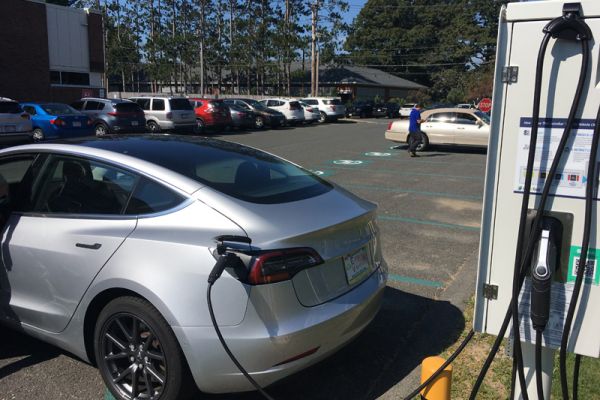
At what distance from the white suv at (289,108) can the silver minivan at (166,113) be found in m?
8.82

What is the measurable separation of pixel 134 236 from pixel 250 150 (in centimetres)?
145

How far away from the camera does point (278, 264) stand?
277 cm

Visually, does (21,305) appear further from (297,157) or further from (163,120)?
(163,120)

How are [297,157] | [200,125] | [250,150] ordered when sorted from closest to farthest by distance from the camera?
[250,150] → [297,157] → [200,125]

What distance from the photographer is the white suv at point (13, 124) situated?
51.3 ft

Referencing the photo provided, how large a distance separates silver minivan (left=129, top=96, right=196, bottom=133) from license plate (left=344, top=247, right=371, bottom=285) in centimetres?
1957

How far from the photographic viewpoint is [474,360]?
3.70m

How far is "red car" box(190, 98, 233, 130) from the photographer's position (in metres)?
24.5

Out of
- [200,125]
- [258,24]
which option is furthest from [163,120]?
[258,24]

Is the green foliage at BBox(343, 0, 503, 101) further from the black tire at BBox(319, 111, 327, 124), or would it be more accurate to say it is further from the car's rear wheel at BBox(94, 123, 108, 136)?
the car's rear wheel at BBox(94, 123, 108, 136)

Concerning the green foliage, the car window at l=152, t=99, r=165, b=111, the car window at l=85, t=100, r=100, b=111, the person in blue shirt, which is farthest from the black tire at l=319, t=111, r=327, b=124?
the green foliage

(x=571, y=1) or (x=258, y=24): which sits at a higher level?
(x=258, y=24)

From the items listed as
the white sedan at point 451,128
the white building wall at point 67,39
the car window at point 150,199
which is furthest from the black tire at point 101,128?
the car window at point 150,199

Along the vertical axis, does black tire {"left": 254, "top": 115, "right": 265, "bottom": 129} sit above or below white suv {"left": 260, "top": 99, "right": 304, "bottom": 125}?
below
